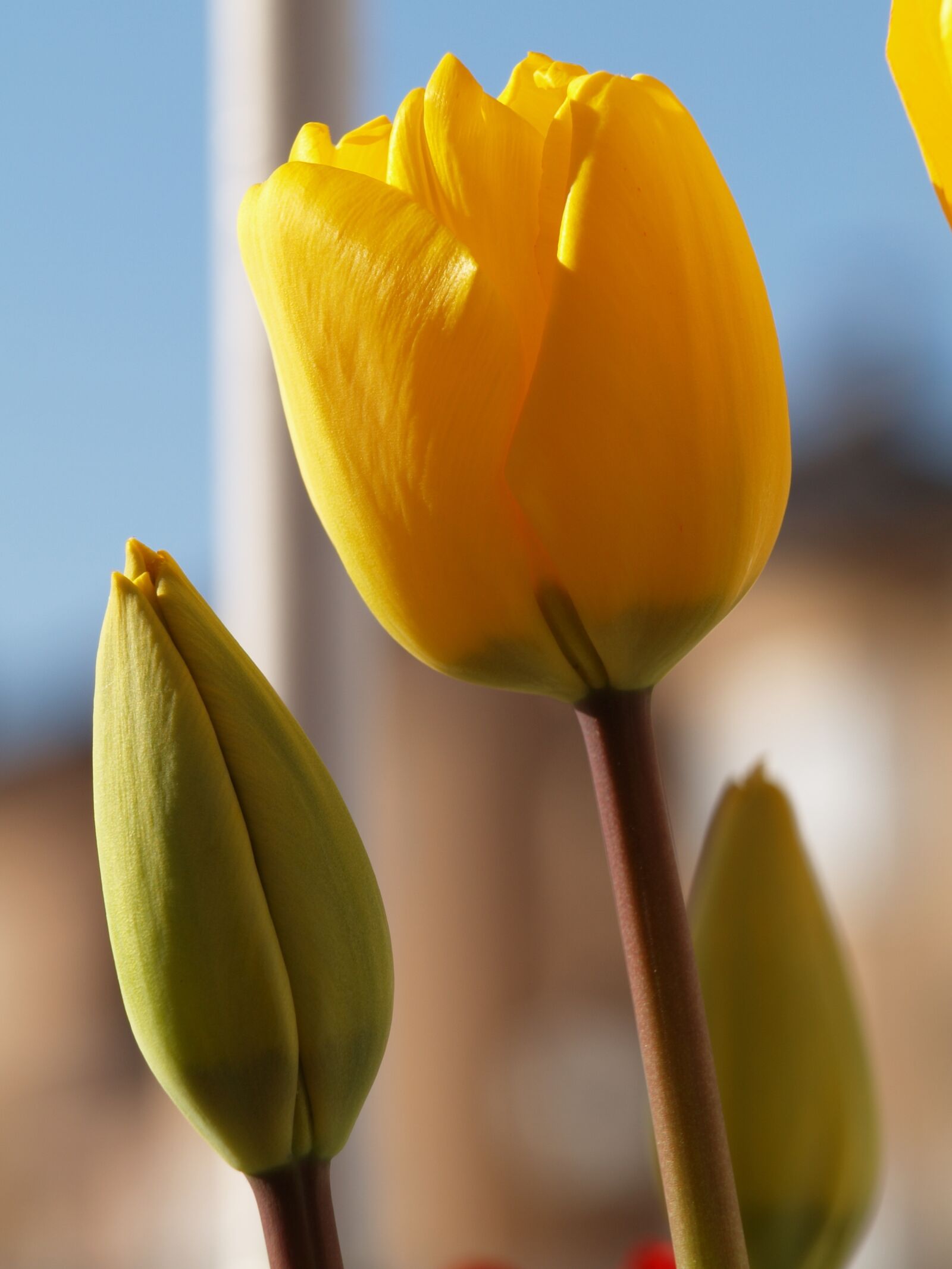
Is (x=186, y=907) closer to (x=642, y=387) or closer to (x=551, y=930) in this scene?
(x=642, y=387)

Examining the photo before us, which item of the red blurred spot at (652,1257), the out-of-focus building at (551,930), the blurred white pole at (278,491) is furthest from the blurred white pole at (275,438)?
the out-of-focus building at (551,930)

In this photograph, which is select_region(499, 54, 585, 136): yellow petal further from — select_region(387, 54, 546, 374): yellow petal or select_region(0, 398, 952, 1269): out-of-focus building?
select_region(0, 398, 952, 1269): out-of-focus building

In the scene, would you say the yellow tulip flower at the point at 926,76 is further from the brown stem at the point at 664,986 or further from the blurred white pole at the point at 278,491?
the blurred white pole at the point at 278,491

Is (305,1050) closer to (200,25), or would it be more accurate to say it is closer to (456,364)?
(456,364)

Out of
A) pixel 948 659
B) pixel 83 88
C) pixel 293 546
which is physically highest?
pixel 83 88

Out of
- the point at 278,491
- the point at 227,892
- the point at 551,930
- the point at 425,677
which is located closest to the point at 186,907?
the point at 227,892

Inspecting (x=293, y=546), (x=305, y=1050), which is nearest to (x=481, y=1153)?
(x=293, y=546)

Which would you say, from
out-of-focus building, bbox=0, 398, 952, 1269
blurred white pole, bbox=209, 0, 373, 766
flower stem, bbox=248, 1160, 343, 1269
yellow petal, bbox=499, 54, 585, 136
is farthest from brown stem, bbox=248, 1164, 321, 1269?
out-of-focus building, bbox=0, 398, 952, 1269
